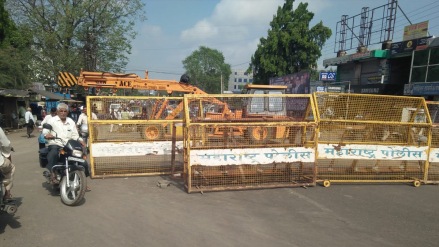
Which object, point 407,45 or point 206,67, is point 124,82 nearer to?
point 407,45

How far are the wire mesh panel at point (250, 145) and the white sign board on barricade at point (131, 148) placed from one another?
1.18 meters

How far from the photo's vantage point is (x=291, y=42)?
122 ft

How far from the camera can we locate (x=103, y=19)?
100 ft

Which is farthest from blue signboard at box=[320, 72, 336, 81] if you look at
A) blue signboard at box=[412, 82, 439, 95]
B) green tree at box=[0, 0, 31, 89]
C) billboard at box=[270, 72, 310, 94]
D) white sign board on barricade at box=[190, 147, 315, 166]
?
green tree at box=[0, 0, 31, 89]

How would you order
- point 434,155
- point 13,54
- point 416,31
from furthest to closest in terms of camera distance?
point 13,54, point 416,31, point 434,155


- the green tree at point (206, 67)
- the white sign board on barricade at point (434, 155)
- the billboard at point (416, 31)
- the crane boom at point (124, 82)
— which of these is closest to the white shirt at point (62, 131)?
the crane boom at point (124, 82)

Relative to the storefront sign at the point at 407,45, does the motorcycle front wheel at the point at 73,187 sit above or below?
below

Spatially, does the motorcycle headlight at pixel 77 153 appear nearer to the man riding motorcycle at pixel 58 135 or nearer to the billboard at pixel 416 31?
the man riding motorcycle at pixel 58 135

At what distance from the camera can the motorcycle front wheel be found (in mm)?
5273

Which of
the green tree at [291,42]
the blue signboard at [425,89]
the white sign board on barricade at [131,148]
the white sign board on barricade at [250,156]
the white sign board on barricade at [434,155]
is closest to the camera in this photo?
the white sign board on barricade at [250,156]

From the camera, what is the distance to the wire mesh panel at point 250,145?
6.30 metres

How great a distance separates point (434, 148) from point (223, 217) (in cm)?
564

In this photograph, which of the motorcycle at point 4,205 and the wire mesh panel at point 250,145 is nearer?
the motorcycle at point 4,205

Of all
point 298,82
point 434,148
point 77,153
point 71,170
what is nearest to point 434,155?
point 434,148
